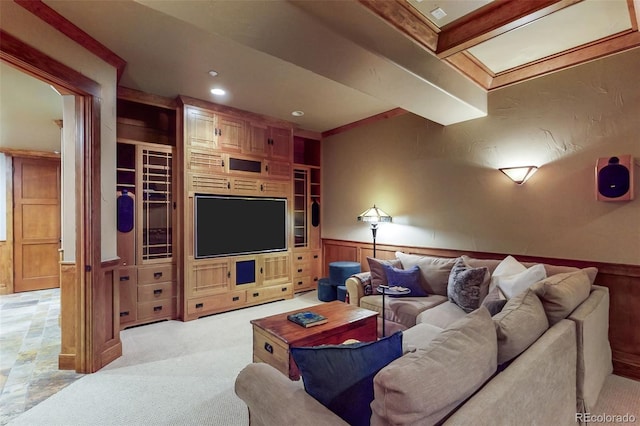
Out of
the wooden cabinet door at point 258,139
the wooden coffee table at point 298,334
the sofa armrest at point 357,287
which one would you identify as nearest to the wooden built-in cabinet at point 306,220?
the wooden cabinet door at point 258,139

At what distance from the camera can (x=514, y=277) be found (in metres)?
2.66

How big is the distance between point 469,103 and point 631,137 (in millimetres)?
1309

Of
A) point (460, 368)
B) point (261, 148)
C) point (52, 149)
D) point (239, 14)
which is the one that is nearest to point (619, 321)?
point (460, 368)

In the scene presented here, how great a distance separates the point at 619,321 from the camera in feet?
8.74

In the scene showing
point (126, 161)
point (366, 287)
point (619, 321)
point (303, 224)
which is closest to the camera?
point (619, 321)

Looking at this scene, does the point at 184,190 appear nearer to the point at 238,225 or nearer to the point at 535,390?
the point at 238,225

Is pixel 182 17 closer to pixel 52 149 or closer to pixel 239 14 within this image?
pixel 239 14

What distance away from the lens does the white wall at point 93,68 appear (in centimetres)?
204

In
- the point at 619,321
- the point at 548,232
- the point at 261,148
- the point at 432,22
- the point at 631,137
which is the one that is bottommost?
the point at 619,321

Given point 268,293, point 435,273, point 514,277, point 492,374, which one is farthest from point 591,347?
point 268,293

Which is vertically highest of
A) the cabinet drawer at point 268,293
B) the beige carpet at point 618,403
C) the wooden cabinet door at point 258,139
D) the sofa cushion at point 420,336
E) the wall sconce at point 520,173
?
the wooden cabinet door at point 258,139

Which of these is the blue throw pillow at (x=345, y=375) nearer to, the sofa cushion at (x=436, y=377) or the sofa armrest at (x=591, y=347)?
the sofa cushion at (x=436, y=377)

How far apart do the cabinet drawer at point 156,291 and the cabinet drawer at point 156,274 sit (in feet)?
0.20

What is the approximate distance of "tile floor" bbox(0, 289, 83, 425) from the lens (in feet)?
7.44
